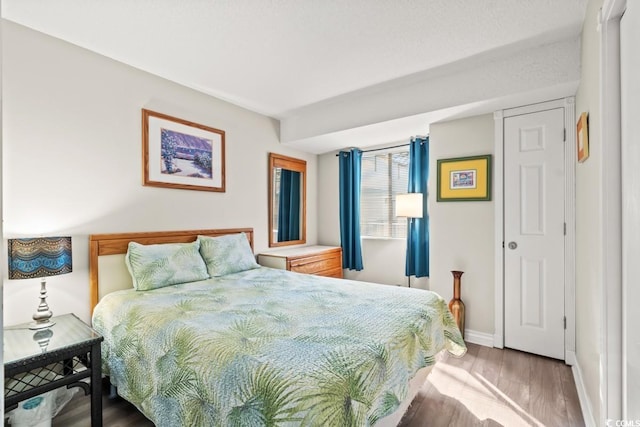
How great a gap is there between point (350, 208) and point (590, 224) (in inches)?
112

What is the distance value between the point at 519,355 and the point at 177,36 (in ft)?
12.4

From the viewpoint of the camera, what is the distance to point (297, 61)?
2.73 meters

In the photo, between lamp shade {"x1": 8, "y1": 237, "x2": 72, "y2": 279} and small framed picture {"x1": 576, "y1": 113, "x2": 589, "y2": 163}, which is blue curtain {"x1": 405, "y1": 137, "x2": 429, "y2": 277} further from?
lamp shade {"x1": 8, "y1": 237, "x2": 72, "y2": 279}

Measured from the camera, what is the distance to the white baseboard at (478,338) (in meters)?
3.13

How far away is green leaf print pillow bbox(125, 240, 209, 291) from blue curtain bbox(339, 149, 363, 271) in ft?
7.22

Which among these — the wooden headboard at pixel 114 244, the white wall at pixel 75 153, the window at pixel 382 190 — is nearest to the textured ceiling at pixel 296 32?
the white wall at pixel 75 153

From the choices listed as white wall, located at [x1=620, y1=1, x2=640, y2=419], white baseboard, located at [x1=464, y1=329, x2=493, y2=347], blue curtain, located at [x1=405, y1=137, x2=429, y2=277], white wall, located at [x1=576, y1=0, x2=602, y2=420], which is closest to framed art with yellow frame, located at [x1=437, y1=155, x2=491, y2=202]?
blue curtain, located at [x1=405, y1=137, x2=429, y2=277]

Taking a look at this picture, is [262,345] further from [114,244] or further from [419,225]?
[419,225]

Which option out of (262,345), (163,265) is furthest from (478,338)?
(163,265)

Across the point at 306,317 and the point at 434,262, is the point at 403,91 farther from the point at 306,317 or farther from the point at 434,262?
the point at 306,317

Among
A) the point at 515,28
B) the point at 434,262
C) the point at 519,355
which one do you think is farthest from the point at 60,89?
the point at 519,355

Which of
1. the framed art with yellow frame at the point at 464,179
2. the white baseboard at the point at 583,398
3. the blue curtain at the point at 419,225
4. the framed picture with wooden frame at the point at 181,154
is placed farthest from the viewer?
the blue curtain at the point at 419,225

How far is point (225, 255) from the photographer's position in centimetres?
310

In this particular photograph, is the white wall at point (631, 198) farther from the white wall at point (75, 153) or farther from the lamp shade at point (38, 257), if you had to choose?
the white wall at point (75, 153)
